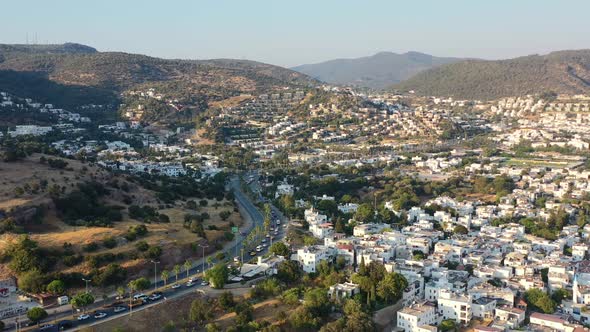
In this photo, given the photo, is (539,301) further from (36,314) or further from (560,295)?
(36,314)

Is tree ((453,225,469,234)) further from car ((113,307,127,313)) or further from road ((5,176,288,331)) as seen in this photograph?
car ((113,307,127,313))

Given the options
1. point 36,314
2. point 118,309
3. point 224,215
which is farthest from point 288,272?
point 36,314

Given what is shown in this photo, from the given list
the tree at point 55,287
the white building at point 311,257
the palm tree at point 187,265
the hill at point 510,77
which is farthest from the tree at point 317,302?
the hill at point 510,77

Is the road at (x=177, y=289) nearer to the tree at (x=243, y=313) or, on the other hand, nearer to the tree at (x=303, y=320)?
the tree at (x=243, y=313)

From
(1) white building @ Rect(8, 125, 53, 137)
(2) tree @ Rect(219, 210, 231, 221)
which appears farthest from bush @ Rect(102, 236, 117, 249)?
(1) white building @ Rect(8, 125, 53, 137)

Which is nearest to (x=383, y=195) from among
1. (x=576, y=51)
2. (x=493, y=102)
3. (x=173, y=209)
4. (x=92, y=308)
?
(x=173, y=209)
